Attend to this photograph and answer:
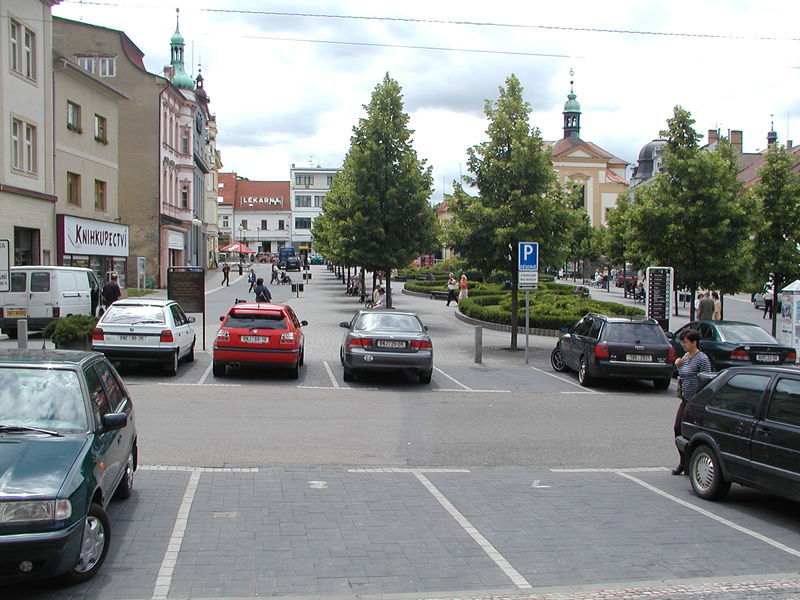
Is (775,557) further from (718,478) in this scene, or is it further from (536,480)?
(536,480)

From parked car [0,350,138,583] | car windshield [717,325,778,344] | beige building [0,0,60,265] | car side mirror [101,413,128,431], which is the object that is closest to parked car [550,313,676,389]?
car windshield [717,325,778,344]

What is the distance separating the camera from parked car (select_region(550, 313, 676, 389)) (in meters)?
16.2

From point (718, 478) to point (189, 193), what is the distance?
50.7 metres

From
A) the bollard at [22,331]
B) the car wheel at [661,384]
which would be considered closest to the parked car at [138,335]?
the bollard at [22,331]

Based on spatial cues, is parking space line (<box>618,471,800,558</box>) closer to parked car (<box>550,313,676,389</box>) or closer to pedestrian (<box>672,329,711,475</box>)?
pedestrian (<box>672,329,711,475</box>)

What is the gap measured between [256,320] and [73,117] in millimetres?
21933

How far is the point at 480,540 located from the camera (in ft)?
21.1

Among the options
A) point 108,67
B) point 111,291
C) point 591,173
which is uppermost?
point 591,173

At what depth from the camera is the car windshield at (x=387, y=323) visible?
16.0 meters

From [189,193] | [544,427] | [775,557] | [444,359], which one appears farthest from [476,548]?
[189,193]

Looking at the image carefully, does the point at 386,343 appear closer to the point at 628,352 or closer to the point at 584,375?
the point at 584,375

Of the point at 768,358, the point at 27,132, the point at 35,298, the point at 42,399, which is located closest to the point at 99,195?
the point at 27,132

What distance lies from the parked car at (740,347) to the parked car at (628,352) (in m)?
0.61

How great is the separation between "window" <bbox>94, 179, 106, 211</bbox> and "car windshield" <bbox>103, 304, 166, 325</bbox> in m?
21.7
